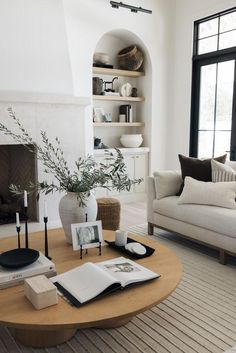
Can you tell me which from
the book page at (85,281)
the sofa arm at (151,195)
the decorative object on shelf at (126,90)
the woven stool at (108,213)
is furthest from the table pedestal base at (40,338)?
the decorative object on shelf at (126,90)

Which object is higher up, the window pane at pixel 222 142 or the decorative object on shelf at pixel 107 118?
the decorative object on shelf at pixel 107 118

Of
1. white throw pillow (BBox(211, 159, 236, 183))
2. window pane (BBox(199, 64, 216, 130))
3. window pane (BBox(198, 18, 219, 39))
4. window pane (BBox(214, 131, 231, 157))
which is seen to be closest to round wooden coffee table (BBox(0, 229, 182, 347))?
white throw pillow (BBox(211, 159, 236, 183))

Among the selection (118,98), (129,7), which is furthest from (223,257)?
(129,7)

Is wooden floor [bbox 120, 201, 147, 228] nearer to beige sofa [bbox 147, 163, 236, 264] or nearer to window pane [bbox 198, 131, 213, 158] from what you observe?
beige sofa [bbox 147, 163, 236, 264]

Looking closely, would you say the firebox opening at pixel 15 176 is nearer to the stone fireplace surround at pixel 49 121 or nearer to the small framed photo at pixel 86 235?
the stone fireplace surround at pixel 49 121

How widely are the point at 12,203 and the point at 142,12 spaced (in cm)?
348

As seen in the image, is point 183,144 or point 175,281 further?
point 183,144

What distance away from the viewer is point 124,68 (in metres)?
5.36

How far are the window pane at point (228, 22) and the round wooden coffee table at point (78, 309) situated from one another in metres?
3.95

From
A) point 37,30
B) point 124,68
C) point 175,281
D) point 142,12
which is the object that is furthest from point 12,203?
point 142,12

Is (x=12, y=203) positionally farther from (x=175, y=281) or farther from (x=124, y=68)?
(x=175, y=281)

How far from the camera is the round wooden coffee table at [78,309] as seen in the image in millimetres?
1371

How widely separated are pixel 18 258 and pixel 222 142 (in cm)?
398

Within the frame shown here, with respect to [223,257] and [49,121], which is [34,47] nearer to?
[49,121]
